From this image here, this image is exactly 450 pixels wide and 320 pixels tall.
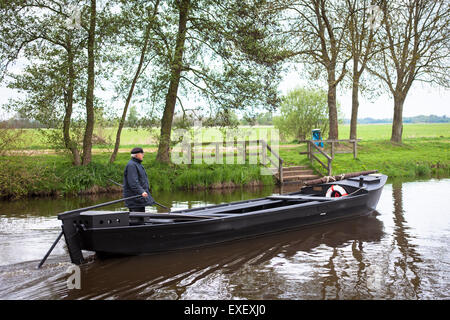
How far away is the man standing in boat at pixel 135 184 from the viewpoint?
7.51 metres

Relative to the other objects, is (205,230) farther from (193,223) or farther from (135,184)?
(135,184)

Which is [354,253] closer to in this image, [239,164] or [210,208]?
[210,208]

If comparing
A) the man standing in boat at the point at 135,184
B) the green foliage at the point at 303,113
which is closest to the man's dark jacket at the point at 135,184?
the man standing in boat at the point at 135,184

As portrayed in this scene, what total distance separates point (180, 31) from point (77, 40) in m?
3.75

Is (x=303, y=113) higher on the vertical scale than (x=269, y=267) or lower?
higher

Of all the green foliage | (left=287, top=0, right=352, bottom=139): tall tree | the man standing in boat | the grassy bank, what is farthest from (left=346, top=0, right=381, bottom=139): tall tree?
the man standing in boat

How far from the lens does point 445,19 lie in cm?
2420

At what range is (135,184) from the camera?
7500 millimetres

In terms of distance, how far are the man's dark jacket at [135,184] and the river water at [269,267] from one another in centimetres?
113

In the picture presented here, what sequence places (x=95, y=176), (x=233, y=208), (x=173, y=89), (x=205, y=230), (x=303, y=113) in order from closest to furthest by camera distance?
1. (x=205, y=230)
2. (x=233, y=208)
3. (x=95, y=176)
4. (x=173, y=89)
5. (x=303, y=113)

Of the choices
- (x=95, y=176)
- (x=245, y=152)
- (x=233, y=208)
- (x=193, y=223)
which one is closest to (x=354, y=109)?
(x=245, y=152)

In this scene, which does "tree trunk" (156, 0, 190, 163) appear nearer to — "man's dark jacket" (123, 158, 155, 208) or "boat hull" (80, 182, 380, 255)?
→ "man's dark jacket" (123, 158, 155, 208)

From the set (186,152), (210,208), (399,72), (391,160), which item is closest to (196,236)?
(210,208)

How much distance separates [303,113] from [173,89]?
18255 mm
